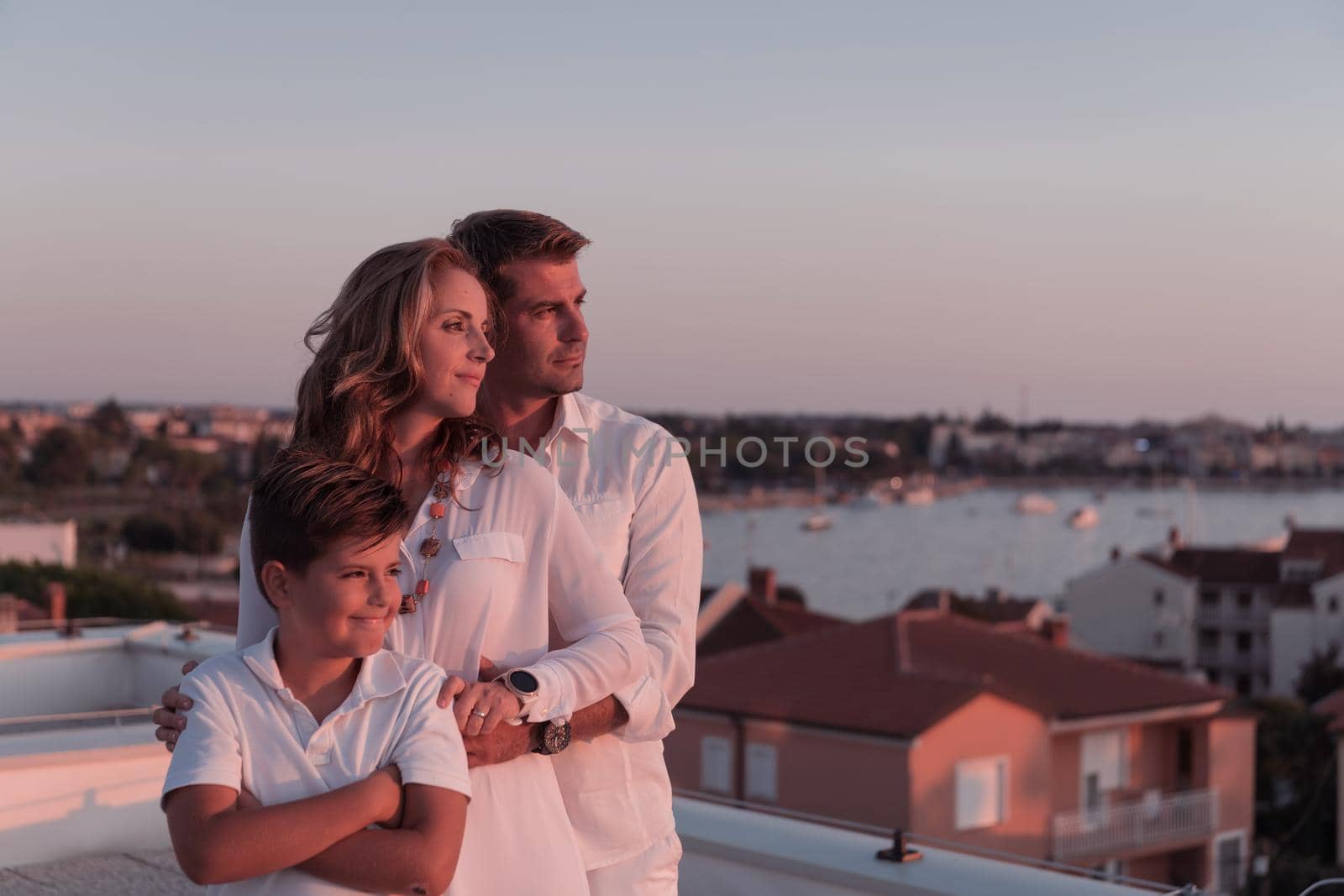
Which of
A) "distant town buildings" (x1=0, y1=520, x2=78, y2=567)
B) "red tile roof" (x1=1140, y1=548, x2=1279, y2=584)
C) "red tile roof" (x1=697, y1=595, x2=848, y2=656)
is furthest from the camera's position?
"red tile roof" (x1=1140, y1=548, x2=1279, y2=584)

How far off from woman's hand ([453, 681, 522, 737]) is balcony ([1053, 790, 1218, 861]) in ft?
59.5

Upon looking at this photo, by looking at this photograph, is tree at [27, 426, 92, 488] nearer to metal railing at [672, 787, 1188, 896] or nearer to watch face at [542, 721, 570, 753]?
metal railing at [672, 787, 1188, 896]

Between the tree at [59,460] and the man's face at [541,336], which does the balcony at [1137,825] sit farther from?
the tree at [59,460]

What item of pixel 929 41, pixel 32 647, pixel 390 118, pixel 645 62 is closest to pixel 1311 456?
pixel 929 41

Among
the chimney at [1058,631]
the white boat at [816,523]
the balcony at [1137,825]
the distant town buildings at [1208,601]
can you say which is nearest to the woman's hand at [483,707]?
the balcony at [1137,825]

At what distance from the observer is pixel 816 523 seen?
83312 mm

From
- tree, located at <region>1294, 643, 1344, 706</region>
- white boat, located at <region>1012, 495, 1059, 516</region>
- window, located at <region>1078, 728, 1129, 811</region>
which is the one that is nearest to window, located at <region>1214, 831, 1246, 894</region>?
window, located at <region>1078, 728, 1129, 811</region>

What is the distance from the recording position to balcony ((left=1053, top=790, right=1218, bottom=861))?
19.0 meters

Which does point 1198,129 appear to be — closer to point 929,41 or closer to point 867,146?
point 929,41

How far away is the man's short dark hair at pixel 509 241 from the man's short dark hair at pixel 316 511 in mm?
609

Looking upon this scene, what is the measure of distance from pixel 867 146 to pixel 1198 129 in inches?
763

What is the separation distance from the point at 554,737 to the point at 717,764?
16.7 metres

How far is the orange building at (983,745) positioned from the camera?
17.0 meters

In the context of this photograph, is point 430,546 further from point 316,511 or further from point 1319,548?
point 1319,548
